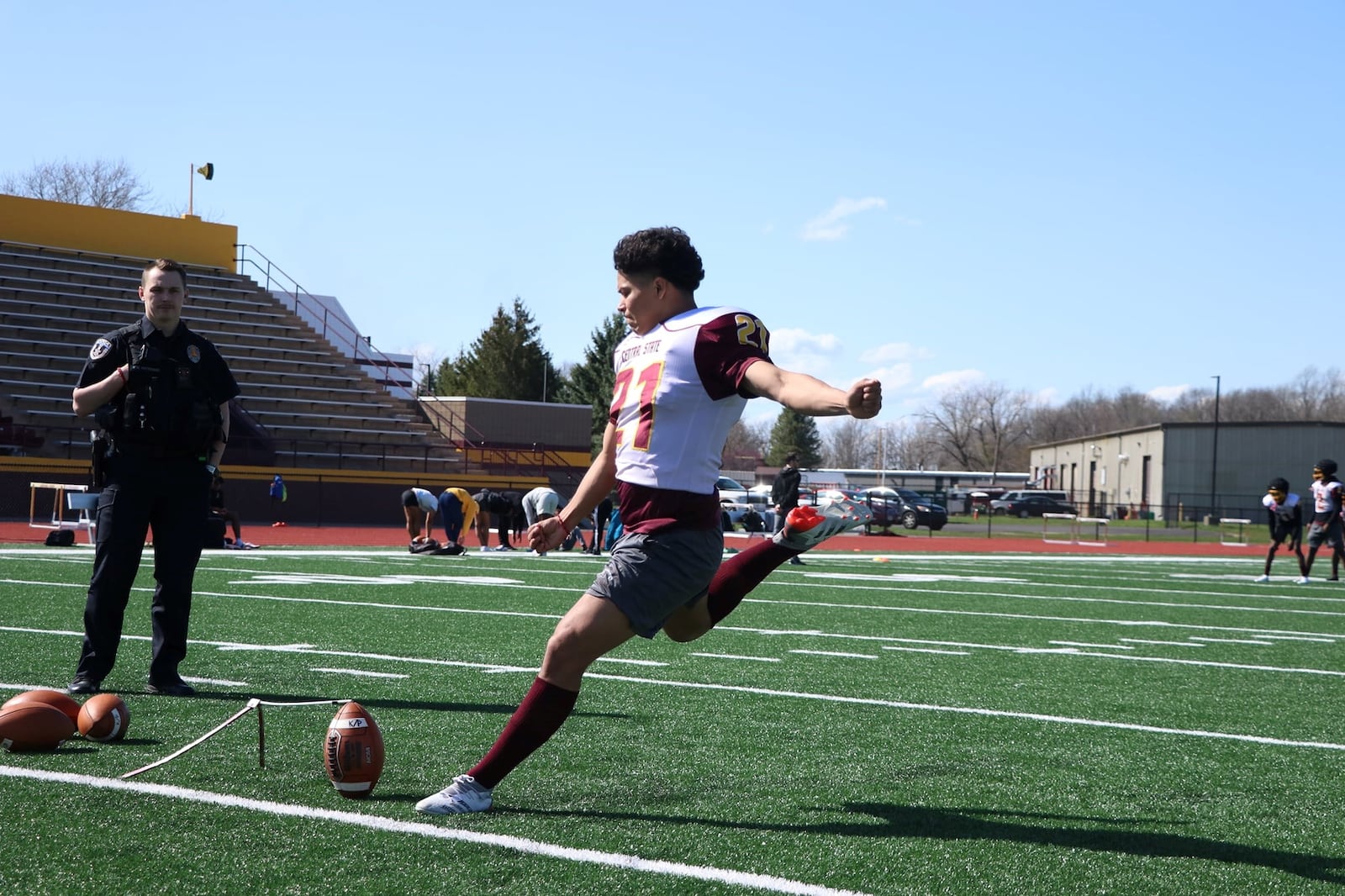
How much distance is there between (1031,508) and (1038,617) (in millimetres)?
56474

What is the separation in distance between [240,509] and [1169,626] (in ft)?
82.2

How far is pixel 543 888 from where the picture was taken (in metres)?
3.38

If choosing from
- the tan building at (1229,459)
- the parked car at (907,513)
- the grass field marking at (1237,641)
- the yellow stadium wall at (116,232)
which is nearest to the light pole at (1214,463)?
the tan building at (1229,459)

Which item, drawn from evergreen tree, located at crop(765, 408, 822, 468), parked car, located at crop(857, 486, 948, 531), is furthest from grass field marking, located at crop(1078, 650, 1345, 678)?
evergreen tree, located at crop(765, 408, 822, 468)

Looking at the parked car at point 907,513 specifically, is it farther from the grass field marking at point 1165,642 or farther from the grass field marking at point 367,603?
the grass field marking at point 1165,642

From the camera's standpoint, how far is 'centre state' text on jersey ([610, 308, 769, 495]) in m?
4.09

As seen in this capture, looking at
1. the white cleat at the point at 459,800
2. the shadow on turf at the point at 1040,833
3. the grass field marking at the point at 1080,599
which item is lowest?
the grass field marking at the point at 1080,599

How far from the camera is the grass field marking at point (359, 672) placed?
7.20 metres

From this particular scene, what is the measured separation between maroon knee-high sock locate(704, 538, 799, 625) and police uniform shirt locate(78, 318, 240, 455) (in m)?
2.64

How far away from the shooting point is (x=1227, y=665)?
889 cm

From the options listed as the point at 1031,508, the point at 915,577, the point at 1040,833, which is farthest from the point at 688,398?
the point at 1031,508

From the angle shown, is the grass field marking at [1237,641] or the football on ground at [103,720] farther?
the grass field marking at [1237,641]

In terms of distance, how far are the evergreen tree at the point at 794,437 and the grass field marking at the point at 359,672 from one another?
9227 centimetres

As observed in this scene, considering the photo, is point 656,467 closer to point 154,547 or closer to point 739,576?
point 739,576
